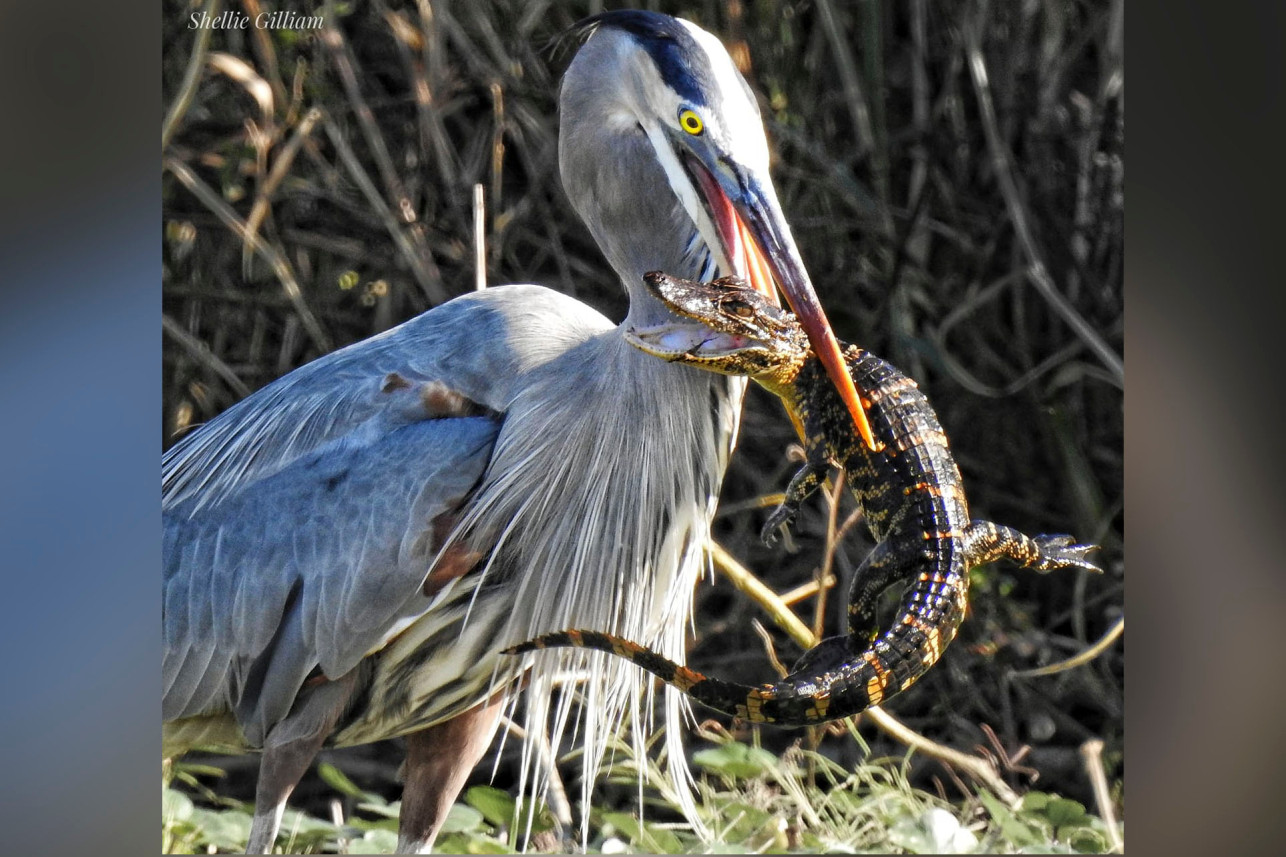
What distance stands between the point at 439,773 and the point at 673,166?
1081mm

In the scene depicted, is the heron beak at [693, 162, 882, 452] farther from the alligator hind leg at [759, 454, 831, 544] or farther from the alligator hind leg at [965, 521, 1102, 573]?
the alligator hind leg at [965, 521, 1102, 573]

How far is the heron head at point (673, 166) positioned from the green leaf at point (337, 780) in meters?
0.92

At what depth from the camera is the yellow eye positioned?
6.72 feet

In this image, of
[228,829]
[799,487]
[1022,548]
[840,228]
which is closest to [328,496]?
[228,829]

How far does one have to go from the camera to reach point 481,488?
Result: 7.03 feet

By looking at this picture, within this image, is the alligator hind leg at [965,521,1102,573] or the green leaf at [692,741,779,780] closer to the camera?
the alligator hind leg at [965,521,1102,573]

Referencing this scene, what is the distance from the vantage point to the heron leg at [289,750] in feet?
7.11

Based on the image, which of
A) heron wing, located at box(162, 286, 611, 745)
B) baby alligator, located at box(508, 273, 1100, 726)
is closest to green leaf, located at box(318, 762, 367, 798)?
heron wing, located at box(162, 286, 611, 745)

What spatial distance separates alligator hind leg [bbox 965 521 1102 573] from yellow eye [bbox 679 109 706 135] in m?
0.74

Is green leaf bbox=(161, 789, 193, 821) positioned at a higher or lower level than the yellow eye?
lower

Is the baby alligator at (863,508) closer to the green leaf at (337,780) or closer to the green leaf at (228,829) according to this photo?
the green leaf at (337,780)
